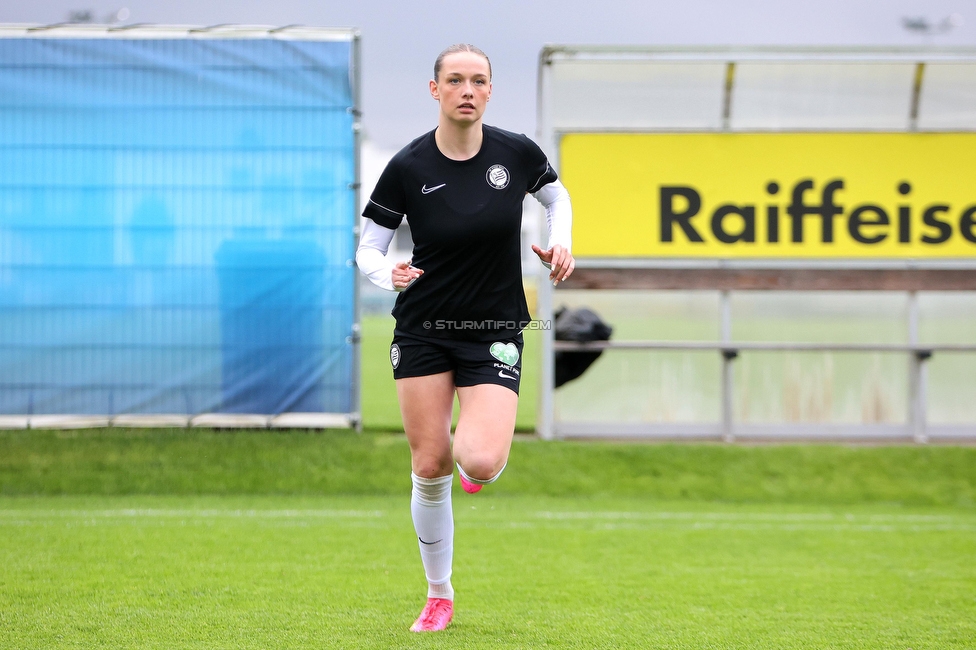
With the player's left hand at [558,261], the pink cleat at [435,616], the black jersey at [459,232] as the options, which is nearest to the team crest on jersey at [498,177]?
the black jersey at [459,232]

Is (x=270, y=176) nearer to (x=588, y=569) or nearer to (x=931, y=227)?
(x=588, y=569)

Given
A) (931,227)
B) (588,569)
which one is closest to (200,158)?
(588,569)

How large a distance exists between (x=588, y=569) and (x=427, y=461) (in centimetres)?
195

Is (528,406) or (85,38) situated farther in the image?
(528,406)

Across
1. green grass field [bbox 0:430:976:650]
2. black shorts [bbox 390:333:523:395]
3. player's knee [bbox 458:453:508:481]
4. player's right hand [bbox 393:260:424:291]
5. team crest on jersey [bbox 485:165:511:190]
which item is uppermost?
team crest on jersey [bbox 485:165:511:190]

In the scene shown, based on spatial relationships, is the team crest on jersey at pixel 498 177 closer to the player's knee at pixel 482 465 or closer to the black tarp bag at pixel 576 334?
the player's knee at pixel 482 465

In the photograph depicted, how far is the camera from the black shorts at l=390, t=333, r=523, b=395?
443 centimetres

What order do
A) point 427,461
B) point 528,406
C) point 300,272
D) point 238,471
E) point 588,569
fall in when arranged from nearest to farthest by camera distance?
point 427,461 < point 588,569 < point 238,471 < point 300,272 < point 528,406

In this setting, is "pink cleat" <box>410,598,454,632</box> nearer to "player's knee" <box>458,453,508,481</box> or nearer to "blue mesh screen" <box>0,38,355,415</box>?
"player's knee" <box>458,453,508,481</box>

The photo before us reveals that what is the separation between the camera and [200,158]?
986cm

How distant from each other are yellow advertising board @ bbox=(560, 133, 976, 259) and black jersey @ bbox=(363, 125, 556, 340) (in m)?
5.67

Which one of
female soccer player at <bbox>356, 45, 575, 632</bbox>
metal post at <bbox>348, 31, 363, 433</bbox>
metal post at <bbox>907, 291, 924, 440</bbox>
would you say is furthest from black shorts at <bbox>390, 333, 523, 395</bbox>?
metal post at <bbox>907, 291, 924, 440</bbox>

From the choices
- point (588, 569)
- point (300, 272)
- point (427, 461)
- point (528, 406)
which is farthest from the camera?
point (528, 406)

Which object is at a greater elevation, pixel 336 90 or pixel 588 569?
pixel 336 90
